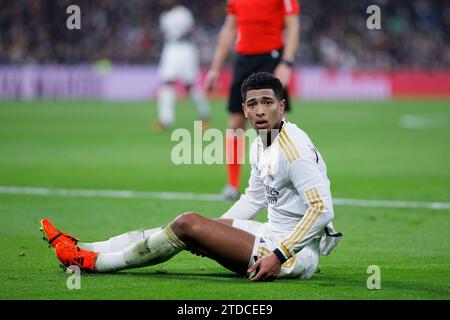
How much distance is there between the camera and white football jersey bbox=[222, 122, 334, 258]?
615cm

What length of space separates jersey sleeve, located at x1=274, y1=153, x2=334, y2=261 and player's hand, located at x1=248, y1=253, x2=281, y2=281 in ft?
0.18

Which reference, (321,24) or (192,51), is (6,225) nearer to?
(192,51)

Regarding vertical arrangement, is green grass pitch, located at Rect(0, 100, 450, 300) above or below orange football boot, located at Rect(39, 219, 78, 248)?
below

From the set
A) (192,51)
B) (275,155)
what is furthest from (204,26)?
(275,155)

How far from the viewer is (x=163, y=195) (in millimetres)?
11664

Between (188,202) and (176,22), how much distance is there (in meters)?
12.2

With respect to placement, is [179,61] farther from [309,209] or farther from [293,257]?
[309,209]

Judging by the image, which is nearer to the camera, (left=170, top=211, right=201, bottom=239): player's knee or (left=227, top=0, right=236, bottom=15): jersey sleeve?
(left=170, top=211, right=201, bottom=239): player's knee

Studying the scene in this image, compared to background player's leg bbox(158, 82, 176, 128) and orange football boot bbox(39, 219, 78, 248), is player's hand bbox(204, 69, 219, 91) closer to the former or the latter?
orange football boot bbox(39, 219, 78, 248)

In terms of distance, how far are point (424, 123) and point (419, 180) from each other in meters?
11.6

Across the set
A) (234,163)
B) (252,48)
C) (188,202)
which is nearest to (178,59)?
(252,48)

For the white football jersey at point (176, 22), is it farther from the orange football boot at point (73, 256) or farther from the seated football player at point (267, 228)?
the orange football boot at point (73, 256)

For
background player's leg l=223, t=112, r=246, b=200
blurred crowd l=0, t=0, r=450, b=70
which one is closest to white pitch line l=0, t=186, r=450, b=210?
background player's leg l=223, t=112, r=246, b=200

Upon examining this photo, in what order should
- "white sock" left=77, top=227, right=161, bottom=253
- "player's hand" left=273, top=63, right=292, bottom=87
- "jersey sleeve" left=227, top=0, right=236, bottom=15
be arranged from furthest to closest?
"jersey sleeve" left=227, top=0, right=236, bottom=15 → "player's hand" left=273, top=63, right=292, bottom=87 → "white sock" left=77, top=227, right=161, bottom=253
